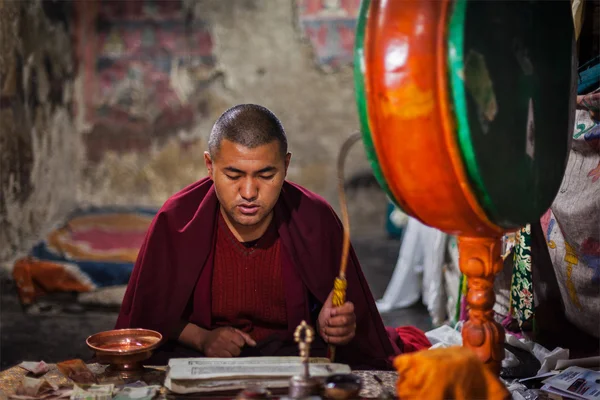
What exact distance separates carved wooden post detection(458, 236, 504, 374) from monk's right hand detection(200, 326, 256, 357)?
99 cm

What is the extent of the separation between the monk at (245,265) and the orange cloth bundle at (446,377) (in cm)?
97

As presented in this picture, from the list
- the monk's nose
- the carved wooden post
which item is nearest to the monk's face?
the monk's nose

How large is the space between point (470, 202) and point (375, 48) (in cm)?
42

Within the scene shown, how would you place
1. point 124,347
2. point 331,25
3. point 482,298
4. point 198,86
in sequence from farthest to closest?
1. point 198,86
2. point 331,25
3. point 124,347
4. point 482,298

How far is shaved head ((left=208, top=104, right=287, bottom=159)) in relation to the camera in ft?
8.34

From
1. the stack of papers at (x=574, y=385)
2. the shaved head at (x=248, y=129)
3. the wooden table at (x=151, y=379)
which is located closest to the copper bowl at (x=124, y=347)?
the wooden table at (x=151, y=379)

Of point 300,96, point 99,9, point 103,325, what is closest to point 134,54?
point 99,9

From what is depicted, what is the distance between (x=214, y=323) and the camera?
275cm

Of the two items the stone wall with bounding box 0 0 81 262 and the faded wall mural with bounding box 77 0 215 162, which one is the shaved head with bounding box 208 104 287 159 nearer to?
the stone wall with bounding box 0 0 81 262

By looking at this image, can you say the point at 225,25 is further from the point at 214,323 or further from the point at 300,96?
the point at 214,323

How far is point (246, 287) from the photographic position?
274 cm

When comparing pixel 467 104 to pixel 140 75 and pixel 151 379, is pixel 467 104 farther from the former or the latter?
pixel 140 75

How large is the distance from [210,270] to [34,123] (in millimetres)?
4787

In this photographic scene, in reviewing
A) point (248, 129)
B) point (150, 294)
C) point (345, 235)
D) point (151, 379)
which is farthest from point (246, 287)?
point (345, 235)
